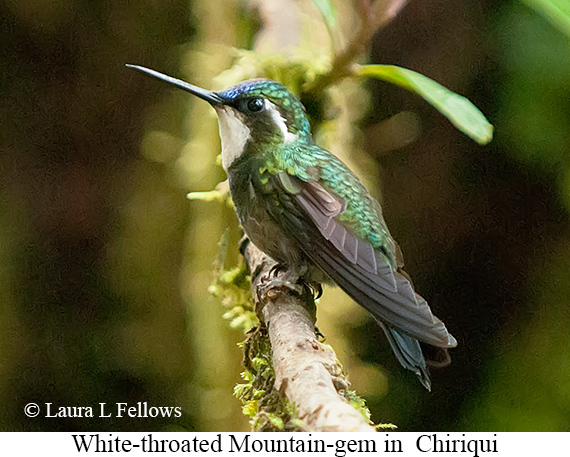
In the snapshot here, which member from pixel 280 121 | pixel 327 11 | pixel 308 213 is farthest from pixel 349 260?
pixel 327 11

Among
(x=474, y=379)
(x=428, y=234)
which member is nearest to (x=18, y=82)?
(x=428, y=234)

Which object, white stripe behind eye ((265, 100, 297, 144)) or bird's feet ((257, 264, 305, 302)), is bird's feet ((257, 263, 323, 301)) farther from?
white stripe behind eye ((265, 100, 297, 144))

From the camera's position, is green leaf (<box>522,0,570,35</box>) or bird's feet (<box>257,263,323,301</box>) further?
bird's feet (<box>257,263,323,301</box>)

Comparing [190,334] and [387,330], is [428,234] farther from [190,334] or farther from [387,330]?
[387,330]

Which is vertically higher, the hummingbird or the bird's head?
the bird's head

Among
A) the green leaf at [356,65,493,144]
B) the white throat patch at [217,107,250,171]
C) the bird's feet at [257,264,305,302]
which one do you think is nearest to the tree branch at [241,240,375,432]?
the bird's feet at [257,264,305,302]

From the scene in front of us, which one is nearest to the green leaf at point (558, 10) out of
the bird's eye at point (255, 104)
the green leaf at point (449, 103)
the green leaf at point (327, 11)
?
the green leaf at point (449, 103)

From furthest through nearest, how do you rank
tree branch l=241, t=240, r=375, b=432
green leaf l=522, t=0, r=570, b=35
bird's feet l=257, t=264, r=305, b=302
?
bird's feet l=257, t=264, r=305, b=302, green leaf l=522, t=0, r=570, b=35, tree branch l=241, t=240, r=375, b=432
